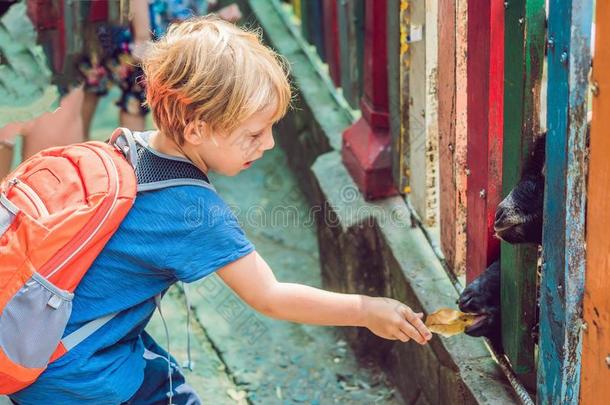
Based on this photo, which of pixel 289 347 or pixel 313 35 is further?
pixel 313 35

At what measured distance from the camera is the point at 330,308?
2672 mm

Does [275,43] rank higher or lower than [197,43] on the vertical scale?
lower

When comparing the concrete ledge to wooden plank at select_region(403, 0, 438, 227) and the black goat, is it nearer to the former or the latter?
wooden plank at select_region(403, 0, 438, 227)

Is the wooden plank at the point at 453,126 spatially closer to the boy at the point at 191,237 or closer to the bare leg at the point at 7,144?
the boy at the point at 191,237

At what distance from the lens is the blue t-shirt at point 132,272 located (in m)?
2.54

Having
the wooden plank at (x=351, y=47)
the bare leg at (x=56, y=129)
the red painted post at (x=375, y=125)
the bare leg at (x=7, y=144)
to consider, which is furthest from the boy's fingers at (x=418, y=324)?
the bare leg at (x=56, y=129)

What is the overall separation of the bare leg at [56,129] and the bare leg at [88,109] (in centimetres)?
7

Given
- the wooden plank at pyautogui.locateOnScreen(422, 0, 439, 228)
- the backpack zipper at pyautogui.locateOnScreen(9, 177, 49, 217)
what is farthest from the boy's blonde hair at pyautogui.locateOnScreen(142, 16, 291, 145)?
the wooden plank at pyautogui.locateOnScreen(422, 0, 439, 228)

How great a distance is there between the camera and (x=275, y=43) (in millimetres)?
A: 5605

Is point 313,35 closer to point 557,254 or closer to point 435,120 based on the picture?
point 435,120

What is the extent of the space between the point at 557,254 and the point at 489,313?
0.58 metres

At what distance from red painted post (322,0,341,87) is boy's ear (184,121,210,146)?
2414mm

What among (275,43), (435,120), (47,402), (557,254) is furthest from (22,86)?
(557,254)

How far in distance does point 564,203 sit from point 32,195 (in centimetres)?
122
